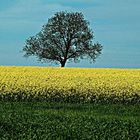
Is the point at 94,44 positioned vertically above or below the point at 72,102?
above

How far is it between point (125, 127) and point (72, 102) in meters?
7.85

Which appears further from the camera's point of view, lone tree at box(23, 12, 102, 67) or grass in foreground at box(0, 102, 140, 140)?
lone tree at box(23, 12, 102, 67)

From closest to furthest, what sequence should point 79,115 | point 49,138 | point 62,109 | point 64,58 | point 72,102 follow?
point 49,138
point 79,115
point 62,109
point 72,102
point 64,58

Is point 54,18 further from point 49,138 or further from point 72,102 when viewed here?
point 49,138

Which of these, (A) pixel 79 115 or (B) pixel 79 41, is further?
(B) pixel 79 41

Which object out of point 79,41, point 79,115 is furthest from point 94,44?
point 79,115

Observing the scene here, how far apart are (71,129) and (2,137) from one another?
1.82 metres

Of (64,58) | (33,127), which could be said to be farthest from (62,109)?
(64,58)

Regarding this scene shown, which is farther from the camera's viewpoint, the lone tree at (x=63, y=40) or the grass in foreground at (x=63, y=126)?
the lone tree at (x=63, y=40)

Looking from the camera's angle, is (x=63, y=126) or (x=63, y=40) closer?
(x=63, y=126)

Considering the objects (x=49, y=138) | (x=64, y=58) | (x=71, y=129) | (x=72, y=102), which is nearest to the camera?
(x=49, y=138)

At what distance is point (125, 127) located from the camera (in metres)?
14.6

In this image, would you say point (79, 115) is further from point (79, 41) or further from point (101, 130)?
point (79, 41)

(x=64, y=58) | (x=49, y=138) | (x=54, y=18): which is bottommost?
(x=49, y=138)
